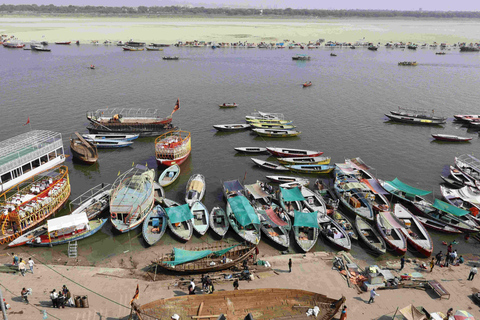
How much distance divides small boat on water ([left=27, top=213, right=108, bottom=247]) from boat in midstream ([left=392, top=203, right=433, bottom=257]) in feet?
126

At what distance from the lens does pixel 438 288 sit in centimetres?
3023

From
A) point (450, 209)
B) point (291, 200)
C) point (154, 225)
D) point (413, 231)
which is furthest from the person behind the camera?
point (291, 200)

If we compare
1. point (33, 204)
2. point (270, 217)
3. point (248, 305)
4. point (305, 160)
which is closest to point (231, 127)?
point (305, 160)

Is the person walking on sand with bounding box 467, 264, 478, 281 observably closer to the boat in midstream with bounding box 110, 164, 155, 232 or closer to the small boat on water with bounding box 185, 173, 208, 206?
the small boat on water with bounding box 185, 173, 208, 206

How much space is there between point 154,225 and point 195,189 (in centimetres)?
932

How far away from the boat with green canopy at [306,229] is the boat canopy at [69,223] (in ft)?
82.7

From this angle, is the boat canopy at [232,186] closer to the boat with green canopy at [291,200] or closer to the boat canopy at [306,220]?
the boat with green canopy at [291,200]

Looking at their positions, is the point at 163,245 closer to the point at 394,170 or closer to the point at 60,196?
the point at 60,196

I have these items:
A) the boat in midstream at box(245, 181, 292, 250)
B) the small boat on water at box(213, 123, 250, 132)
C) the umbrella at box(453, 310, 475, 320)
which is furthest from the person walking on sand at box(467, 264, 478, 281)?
the small boat on water at box(213, 123, 250, 132)

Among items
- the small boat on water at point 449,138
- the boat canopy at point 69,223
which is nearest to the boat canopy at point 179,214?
the boat canopy at point 69,223

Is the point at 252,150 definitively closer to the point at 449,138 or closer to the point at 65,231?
the point at 65,231

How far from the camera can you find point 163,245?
39.3m

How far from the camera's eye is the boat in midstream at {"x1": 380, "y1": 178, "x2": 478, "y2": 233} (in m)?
42.2

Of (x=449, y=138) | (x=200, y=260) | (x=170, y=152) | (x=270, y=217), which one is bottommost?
(x=200, y=260)
